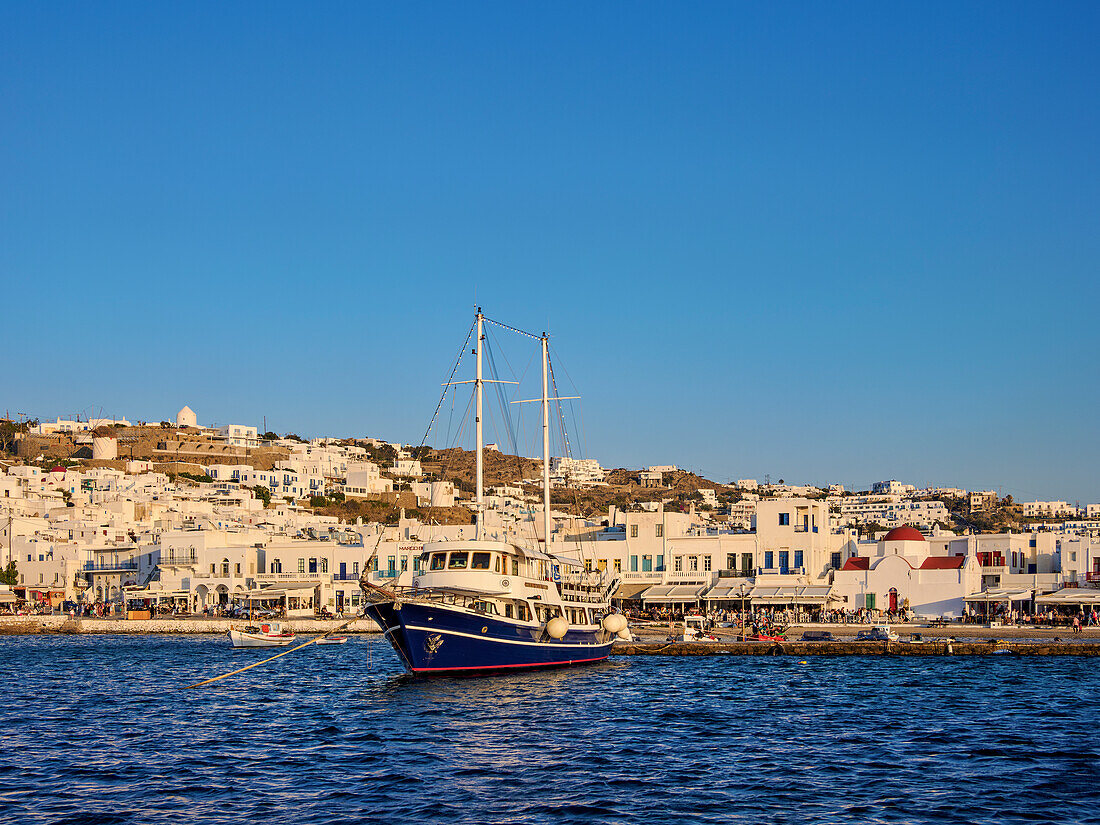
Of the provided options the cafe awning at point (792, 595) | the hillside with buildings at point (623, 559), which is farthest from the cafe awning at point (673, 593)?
the cafe awning at point (792, 595)

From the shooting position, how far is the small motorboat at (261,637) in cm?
6556

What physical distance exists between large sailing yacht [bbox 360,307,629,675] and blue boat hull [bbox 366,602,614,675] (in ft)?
0.13

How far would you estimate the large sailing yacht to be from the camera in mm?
45406

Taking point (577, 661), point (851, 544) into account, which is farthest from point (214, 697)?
point (851, 544)

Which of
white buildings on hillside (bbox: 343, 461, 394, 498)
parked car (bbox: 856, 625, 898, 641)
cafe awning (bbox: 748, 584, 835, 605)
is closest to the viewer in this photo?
parked car (bbox: 856, 625, 898, 641)

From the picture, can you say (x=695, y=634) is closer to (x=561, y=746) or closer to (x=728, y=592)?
(x=728, y=592)

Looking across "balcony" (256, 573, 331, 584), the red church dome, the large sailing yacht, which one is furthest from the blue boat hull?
"balcony" (256, 573, 331, 584)

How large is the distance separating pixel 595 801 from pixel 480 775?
3.64 m

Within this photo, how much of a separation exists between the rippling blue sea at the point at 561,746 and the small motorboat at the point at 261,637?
13.9 meters

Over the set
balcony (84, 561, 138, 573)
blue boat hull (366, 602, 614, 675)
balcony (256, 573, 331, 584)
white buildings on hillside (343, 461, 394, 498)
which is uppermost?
white buildings on hillside (343, 461, 394, 498)

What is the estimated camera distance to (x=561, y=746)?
30766mm

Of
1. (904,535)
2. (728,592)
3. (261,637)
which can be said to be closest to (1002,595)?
(904,535)

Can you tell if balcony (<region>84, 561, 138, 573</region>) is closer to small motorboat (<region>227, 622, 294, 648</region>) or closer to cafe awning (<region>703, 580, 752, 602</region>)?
small motorboat (<region>227, 622, 294, 648</region>)

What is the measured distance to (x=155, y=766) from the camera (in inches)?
1097
